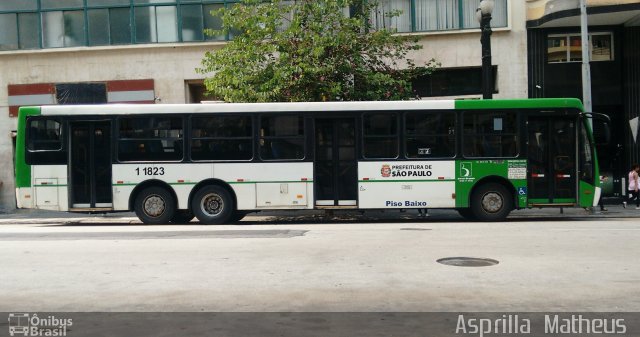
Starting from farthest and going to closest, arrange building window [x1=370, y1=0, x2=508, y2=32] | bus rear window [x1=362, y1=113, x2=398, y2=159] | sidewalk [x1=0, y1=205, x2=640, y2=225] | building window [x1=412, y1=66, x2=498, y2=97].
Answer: building window [x1=412, y1=66, x2=498, y2=97], building window [x1=370, y1=0, x2=508, y2=32], sidewalk [x1=0, y1=205, x2=640, y2=225], bus rear window [x1=362, y1=113, x2=398, y2=159]

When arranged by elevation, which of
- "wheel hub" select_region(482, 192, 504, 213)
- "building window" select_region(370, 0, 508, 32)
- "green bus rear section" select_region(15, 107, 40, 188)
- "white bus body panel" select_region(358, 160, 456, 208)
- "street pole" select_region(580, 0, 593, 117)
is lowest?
"wheel hub" select_region(482, 192, 504, 213)

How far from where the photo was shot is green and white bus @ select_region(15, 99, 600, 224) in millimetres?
15398

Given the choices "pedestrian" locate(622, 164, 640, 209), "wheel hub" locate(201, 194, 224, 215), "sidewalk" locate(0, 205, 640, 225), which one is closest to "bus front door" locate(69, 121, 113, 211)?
"sidewalk" locate(0, 205, 640, 225)

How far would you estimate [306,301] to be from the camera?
657 cm

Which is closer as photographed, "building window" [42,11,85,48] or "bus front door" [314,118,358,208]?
"bus front door" [314,118,358,208]

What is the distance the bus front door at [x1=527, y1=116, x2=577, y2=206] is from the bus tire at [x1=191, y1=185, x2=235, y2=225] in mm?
7665

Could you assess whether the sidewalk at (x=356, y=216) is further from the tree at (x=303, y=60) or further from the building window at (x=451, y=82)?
the building window at (x=451, y=82)

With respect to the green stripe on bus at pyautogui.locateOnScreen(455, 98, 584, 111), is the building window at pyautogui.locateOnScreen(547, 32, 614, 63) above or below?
above

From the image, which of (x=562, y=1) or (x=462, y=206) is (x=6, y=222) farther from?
(x=562, y=1)

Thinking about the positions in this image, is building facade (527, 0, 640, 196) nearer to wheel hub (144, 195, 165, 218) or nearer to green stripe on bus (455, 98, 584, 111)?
green stripe on bus (455, 98, 584, 111)

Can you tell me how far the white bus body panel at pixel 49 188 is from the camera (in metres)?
15.8

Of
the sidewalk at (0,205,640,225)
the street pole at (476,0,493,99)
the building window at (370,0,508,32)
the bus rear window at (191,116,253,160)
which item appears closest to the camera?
the bus rear window at (191,116,253,160)

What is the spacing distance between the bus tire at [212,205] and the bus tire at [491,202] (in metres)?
6.22

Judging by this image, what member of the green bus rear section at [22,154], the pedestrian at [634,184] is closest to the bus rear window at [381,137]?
the green bus rear section at [22,154]
